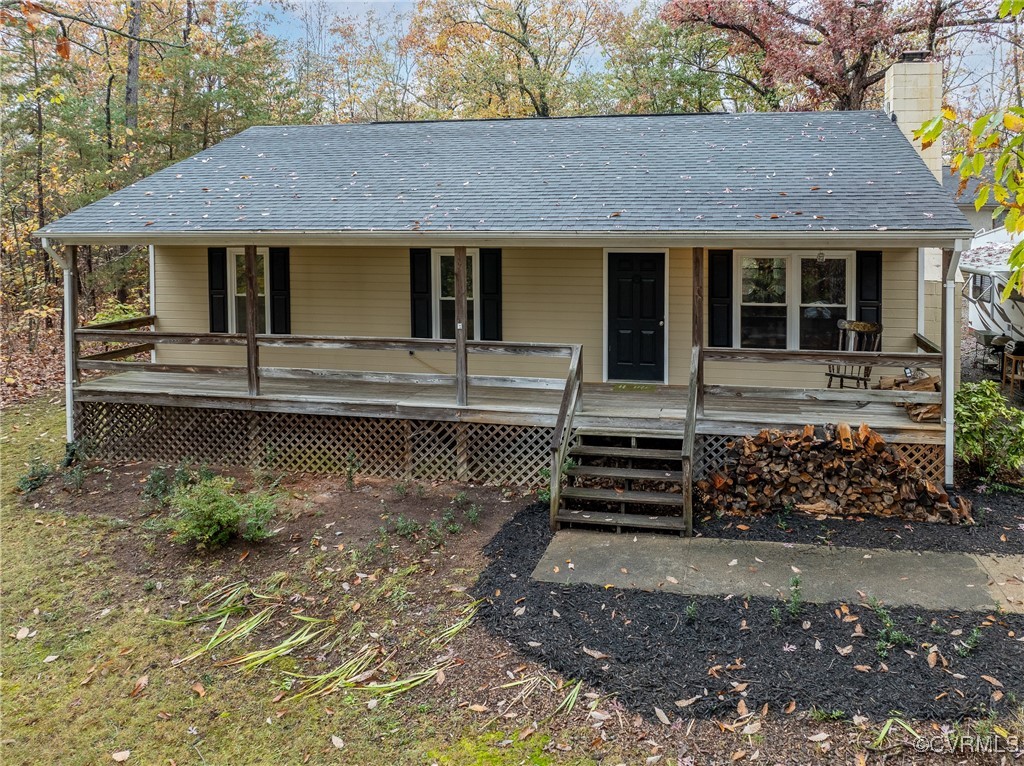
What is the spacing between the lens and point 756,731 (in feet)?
14.0

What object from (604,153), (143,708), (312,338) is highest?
(604,153)

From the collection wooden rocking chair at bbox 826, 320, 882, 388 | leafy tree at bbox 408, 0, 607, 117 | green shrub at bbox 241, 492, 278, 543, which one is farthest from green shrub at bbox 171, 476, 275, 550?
leafy tree at bbox 408, 0, 607, 117

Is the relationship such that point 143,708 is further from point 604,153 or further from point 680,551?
point 604,153

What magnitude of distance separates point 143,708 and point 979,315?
18.1 metres

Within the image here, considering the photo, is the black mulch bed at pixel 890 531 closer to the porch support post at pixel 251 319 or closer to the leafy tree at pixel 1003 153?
the leafy tree at pixel 1003 153

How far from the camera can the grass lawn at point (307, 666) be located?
4.30 metres

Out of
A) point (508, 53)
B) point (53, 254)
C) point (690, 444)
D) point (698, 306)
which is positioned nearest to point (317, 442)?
point (53, 254)

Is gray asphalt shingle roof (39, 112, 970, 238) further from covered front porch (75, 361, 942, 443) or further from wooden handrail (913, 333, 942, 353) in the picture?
covered front porch (75, 361, 942, 443)

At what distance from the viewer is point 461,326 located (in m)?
8.85

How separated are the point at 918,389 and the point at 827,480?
5.75 ft

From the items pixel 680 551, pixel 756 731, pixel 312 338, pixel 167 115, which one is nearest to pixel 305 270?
pixel 312 338

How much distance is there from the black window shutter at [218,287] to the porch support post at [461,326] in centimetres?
442

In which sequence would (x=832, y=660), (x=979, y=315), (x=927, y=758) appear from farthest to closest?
(x=979, y=315)
(x=832, y=660)
(x=927, y=758)

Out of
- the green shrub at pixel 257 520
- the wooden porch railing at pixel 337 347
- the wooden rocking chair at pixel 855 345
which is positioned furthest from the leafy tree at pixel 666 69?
the green shrub at pixel 257 520
